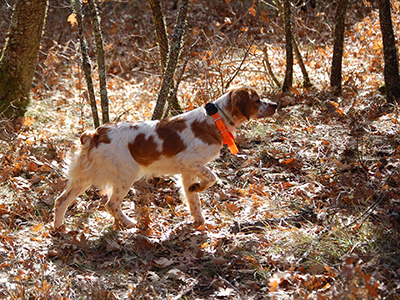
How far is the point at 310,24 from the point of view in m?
13.3

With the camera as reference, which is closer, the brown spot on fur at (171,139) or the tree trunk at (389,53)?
the brown spot on fur at (171,139)

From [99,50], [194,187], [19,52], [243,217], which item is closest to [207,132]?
[194,187]

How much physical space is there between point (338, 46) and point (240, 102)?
4081 millimetres

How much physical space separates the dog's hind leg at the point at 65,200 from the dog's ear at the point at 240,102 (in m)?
1.94

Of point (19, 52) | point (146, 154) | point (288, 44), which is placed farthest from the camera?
point (288, 44)

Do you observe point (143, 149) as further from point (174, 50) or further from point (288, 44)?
point (288, 44)

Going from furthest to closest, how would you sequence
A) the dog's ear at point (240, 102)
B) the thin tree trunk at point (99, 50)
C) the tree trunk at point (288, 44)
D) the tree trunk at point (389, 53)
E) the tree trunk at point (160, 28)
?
1. the tree trunk at point (288, 44)
2. the tree trunk at point (160, 28)
3. the tree trunk at point (389, 53)
4. the thin tree trunk at point (99, 50)
5. the dog's ear at point (240, 102)

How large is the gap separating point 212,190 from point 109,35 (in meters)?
10.6

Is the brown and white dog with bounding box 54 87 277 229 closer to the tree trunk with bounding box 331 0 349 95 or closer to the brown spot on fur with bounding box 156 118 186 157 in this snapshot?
the brown spot on fur with bounding box 156 118 186 157

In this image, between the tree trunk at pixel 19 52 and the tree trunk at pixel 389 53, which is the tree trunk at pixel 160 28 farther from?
the tree trunk at pixel 389 53

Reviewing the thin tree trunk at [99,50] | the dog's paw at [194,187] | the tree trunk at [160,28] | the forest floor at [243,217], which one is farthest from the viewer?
the tree trunk at [160,28]

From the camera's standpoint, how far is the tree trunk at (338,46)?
8094 mm

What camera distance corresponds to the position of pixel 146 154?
4957 millimetres

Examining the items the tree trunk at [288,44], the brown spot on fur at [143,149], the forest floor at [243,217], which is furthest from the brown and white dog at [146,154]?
the tree trunk at [288,44]
